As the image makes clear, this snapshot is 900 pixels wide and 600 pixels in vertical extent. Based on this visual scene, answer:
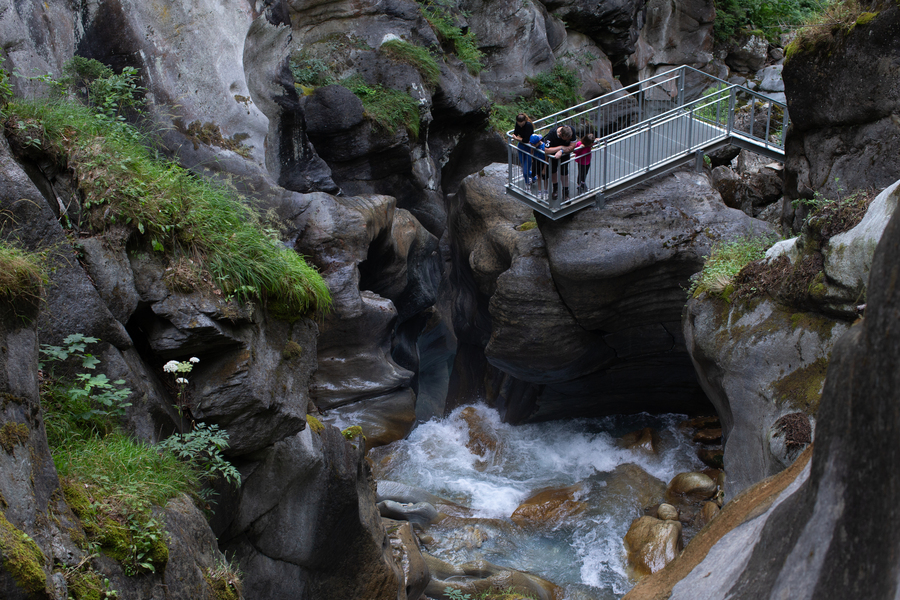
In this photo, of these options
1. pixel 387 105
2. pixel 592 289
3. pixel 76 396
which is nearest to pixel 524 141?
pixel 592 289

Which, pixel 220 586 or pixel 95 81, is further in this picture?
pixel 95 81

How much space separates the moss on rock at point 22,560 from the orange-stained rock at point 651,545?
856cm

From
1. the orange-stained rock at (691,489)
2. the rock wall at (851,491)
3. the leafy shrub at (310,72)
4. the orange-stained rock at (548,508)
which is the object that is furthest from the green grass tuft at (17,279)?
the orange-stained rock at (691,489)

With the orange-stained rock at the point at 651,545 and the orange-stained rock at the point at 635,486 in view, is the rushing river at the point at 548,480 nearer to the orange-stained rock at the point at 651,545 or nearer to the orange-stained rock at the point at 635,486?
the orange-stained rock at the point at 635,486

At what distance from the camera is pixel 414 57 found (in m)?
14.2

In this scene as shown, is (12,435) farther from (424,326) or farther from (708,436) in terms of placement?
(424,326)

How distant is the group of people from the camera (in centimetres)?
1054

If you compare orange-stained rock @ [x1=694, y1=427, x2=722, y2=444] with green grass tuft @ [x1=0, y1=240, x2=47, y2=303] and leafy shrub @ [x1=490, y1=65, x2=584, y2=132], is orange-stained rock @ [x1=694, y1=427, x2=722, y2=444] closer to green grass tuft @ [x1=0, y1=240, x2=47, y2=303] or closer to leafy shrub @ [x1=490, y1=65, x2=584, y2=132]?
leafy shrub @ [x1=490, y1=65, x2=584, y2=132]

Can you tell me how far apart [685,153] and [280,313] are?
796cm

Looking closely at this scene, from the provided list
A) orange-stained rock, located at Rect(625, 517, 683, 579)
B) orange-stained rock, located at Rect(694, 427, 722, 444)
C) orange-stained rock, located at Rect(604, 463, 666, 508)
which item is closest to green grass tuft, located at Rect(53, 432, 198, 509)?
orange-stained rock, located at Rect(625, 517, 683, 579)

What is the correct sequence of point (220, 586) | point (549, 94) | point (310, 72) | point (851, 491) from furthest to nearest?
point (549, 94) < point (310, 72) < point (220, 586) < point (851, 491)

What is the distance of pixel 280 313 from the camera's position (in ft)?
21.4

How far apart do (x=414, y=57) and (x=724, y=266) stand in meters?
8.74

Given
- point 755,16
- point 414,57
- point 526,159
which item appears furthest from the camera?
point 755,16
